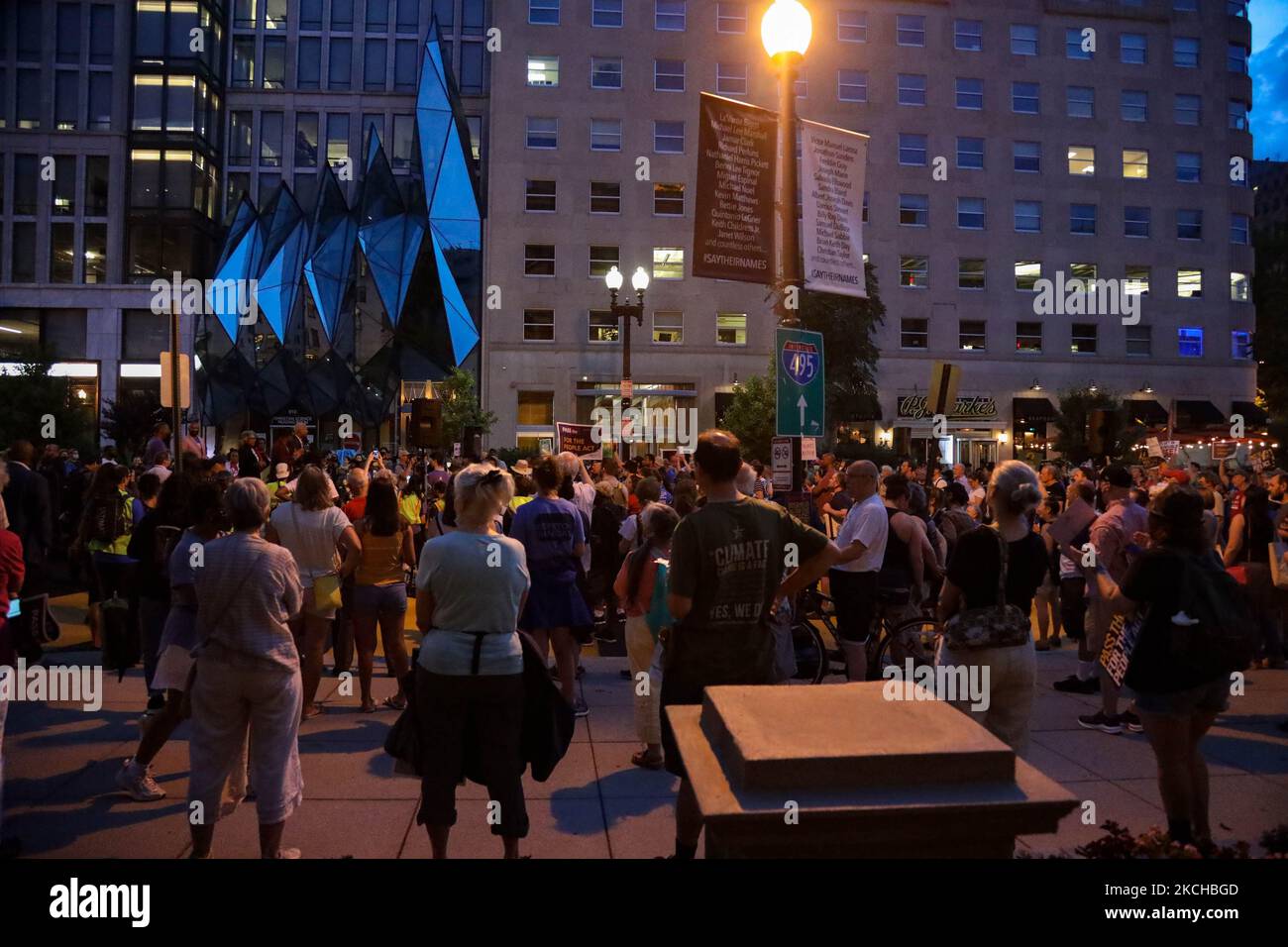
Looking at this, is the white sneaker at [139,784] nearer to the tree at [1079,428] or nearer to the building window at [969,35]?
the tree at [1079,428]

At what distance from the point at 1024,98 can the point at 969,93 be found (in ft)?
9.62

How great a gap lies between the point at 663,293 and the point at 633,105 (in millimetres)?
9142

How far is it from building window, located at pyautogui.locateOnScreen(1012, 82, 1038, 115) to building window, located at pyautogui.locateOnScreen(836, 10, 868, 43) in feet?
26.7

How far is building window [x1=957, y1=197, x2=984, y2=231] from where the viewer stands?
44719mm

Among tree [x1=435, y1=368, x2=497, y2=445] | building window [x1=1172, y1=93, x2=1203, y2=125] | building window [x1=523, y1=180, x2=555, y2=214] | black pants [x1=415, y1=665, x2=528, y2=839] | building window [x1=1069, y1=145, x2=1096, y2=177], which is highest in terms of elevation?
building window [x1=1172, y1=93, x2=1203, y2=125]

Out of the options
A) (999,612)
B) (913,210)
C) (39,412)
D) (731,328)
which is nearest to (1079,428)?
(913,210)

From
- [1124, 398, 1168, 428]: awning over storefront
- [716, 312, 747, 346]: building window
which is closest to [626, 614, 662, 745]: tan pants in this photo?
[716, 312, 747, 346]: building window

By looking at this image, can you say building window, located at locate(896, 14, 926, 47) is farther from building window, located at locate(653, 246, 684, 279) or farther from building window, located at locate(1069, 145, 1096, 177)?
building window, located at locate(653, 246, 684, 279)

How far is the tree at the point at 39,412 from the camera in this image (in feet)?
86.7

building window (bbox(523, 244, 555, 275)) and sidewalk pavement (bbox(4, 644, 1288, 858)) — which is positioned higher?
building window (bbox(523, 244, 555, 275))

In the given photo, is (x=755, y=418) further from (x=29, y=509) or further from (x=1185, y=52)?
(x=1185, y=52)

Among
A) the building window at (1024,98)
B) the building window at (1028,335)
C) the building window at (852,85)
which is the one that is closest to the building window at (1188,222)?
the building window at (1028,335)

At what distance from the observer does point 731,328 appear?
43.5 metres

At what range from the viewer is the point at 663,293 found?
141 ft
